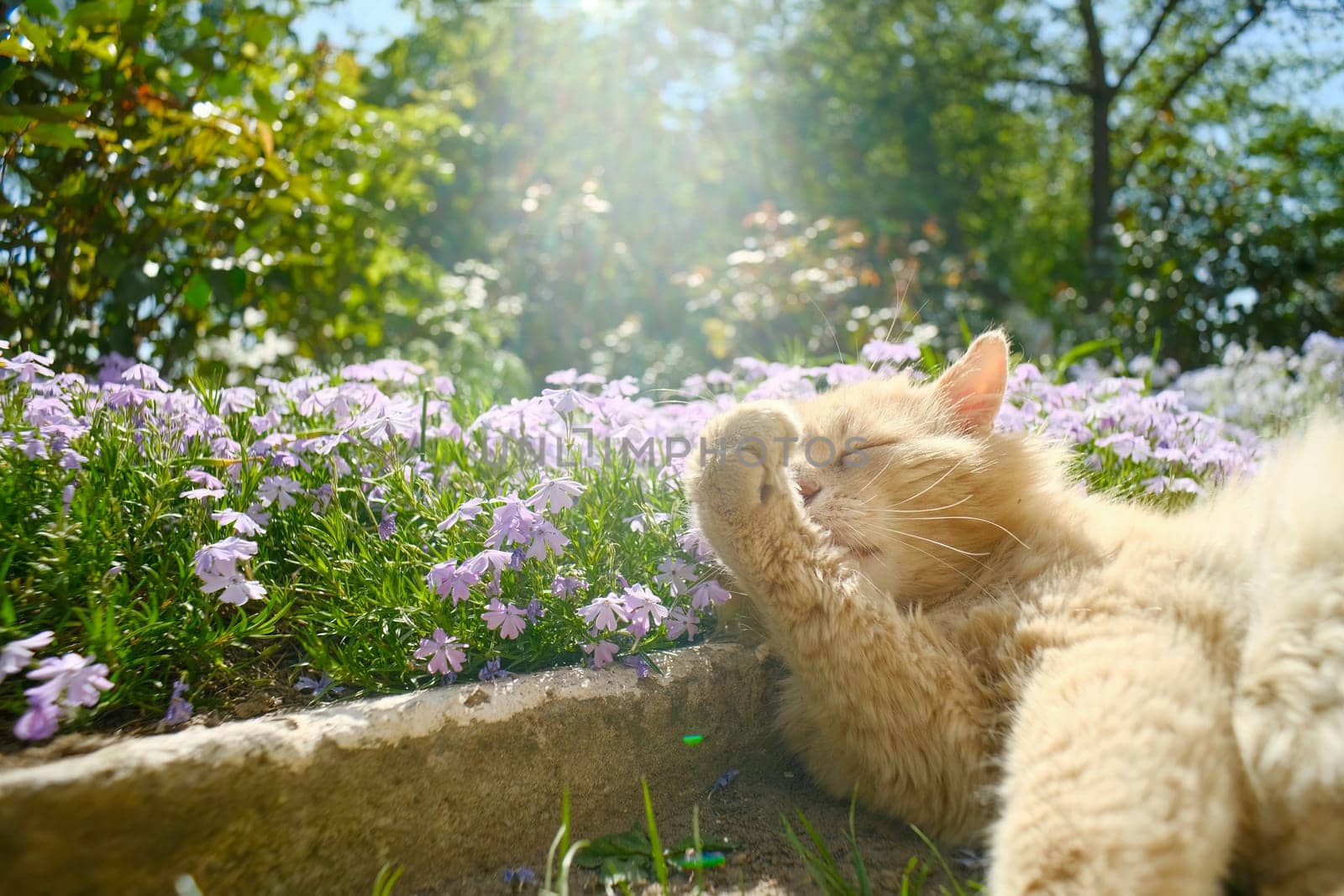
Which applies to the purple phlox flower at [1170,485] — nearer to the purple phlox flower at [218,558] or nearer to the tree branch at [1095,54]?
the purple phlox flower at [218,558]

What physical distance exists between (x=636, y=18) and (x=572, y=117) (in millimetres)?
2227

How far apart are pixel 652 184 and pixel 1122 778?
8019 millimetres

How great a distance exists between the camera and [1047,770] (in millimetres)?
1325

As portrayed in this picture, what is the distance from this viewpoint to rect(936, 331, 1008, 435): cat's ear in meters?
2.09

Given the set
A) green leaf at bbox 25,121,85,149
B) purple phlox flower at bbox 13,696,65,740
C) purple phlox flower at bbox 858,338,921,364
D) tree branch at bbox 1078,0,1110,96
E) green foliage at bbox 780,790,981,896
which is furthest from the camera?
tree branch at bbox 1078,0,1110,96

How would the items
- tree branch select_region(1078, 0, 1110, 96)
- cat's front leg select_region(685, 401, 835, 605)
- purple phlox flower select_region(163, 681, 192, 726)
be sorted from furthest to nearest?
1. tree branch select_region(1078, 0, 1110, 96)
2. cat's front leg select_region(685, 401, 835, 605)
3. purple phlox flower select_region(163, 681, 192, 726)

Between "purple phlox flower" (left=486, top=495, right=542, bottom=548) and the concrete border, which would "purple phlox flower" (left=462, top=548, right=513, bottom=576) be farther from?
the concrete border

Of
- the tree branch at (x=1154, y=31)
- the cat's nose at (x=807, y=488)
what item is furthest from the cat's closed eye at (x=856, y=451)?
the tree branch at (x=1154, y=31)

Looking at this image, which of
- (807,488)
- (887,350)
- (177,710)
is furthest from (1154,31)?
(177,710)

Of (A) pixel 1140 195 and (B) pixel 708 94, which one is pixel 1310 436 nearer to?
(A) pixel 1140 195

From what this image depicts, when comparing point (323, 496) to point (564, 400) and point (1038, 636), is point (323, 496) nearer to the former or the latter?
point (564, 400)

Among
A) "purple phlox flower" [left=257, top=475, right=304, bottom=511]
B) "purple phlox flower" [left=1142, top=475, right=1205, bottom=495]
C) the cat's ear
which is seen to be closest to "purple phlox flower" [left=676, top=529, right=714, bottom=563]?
the cat's ear

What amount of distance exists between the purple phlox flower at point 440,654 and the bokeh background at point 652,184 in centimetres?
181

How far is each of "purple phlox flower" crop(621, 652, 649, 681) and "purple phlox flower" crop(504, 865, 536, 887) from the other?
1.45ft
